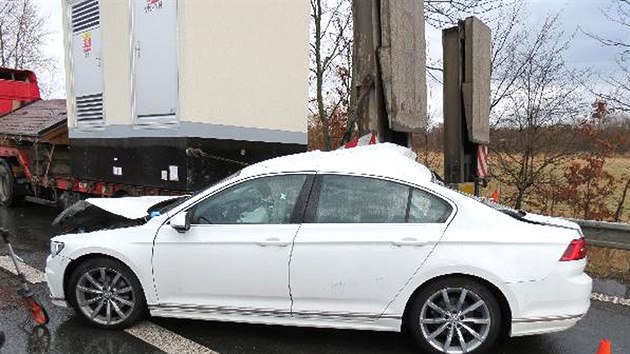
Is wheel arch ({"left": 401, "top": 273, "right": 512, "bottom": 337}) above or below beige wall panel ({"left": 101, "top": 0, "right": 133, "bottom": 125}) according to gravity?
below

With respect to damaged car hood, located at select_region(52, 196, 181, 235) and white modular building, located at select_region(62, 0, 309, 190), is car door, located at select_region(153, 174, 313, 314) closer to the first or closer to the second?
damaged car hood, located at select_region(52, 196, 181, 235)

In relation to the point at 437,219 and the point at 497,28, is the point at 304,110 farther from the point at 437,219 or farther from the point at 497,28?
the point at 497,28

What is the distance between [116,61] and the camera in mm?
6984

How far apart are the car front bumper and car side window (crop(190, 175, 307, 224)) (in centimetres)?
119

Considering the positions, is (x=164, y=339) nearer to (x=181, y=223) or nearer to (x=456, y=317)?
(x=181, y=223)

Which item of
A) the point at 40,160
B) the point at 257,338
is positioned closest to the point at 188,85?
the point at 257,338

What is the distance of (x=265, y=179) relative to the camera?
13.6 ft

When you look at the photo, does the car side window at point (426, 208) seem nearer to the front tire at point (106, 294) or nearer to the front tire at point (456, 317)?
the front tire at point (456, 317)

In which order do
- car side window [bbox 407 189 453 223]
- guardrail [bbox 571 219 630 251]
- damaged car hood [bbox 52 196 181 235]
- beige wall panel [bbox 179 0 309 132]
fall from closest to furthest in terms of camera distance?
1. car side window [bbox 407 189 453 223]
2. damaged car hood [bbox 52 196 181 235]
3. guardrail [bbox 571 219 630 251]
4. beige wall panel [bbox 179 0 309 132]

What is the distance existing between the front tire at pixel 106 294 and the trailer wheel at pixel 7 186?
756 centimetres

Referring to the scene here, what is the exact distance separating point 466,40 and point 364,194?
147 inches

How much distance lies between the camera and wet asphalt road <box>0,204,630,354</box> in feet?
13.0

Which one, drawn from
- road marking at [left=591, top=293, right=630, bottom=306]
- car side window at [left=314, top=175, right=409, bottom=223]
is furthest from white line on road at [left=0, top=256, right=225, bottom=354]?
road marking at [left=591, top=293, right=630, bottom=306]

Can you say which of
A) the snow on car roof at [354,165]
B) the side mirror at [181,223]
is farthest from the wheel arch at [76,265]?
the snow on car roof at [354,165]
